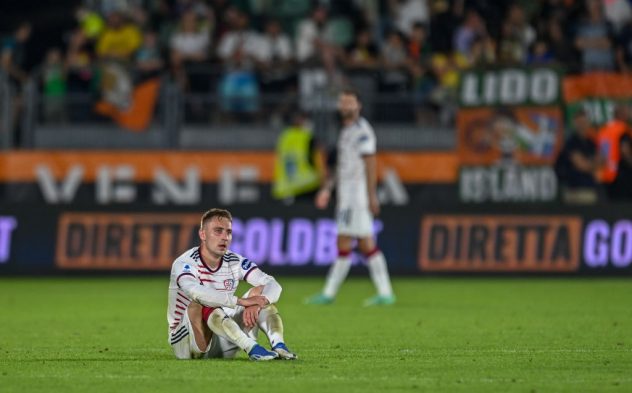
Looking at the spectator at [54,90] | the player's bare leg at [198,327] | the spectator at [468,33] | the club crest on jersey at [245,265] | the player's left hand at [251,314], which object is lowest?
the player's bare leg at [198,327]

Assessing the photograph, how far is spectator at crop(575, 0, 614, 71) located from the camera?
25.4 metres

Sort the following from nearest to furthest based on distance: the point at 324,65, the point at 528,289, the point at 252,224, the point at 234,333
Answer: the point at 234,333 → the point at 528,289 → the point at 252,224 → the point at 324,65

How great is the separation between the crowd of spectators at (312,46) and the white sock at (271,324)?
537 inches

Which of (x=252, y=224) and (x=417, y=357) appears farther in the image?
(x=252, y=224)

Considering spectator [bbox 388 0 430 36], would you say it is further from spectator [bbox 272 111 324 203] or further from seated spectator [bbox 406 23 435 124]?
spectator [bbox 272 111 324 203]

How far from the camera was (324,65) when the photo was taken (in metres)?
25.3

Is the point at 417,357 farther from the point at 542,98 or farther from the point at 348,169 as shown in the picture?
the point at 542,98

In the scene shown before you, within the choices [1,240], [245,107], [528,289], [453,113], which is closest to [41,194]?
[1,240]

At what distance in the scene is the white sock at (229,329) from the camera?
11023mm

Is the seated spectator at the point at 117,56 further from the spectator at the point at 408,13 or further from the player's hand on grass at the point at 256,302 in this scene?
the player's hand on grass at the point at 256,302

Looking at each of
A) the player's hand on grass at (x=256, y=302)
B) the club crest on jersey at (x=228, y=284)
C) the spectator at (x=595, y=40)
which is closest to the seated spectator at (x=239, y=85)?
the spectator at (x=595, y=40)

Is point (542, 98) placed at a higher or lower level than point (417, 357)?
higher

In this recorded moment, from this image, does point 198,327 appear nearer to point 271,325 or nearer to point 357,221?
point 271,325

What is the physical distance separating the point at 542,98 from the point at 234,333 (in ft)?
45.8
